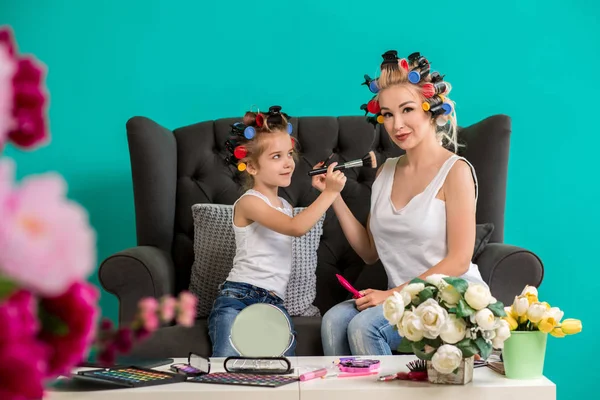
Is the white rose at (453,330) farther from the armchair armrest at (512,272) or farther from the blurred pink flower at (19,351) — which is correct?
the blurred pink flower at (19,351)

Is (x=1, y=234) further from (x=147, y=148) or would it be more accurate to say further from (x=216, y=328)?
(x=147, y=148)

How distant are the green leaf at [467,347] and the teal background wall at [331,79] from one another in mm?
1596

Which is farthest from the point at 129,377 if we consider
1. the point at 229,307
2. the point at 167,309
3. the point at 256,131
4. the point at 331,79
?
the point at 331,79

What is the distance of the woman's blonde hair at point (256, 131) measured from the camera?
245 centimetres

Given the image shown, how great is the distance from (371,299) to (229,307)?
0.43m

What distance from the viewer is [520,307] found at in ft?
5.02

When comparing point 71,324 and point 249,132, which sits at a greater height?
point 249,132

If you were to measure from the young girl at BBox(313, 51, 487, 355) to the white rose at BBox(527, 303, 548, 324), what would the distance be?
600 millimetres

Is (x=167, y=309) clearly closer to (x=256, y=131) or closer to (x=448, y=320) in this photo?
(x=448, y=320)

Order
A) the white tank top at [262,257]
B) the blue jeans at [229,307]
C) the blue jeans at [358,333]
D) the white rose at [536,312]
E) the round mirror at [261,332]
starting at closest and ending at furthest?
the white rose at [536,312] < the round mirror at [261,332] < the blue jeans at [358,333] < the blue jeans at [229,307] < the white tank top at [262,257]

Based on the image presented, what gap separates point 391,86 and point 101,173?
1.29 m

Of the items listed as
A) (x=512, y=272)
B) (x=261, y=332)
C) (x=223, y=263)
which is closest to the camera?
(x=261, y=332)

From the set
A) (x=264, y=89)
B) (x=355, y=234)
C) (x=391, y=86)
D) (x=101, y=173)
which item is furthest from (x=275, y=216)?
(x=101, y=173)

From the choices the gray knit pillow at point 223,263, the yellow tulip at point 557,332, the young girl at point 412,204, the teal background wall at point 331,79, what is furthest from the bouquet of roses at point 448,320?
the teal background wall at point 331,79
